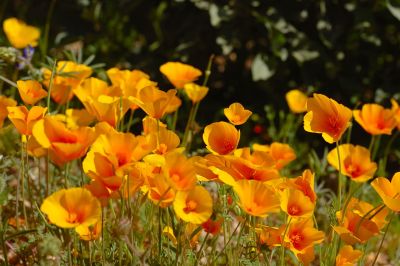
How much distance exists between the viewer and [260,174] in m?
1.48

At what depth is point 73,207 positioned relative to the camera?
1.31m

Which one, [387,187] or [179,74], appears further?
[179,74]

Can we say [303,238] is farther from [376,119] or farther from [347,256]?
[376,119]

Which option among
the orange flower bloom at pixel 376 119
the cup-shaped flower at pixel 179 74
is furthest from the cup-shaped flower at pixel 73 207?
the orange flower bloom at pixel 376 119

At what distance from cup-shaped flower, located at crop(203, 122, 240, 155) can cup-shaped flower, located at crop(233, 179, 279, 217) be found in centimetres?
17

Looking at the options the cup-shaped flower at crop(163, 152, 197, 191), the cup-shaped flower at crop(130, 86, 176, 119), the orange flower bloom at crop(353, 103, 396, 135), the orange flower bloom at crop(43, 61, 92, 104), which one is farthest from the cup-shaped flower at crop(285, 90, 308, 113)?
the cup-shaped flower at crop(163, 152, 197, 191)

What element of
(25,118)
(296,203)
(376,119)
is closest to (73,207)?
(25,118)

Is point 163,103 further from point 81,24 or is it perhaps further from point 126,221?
point 81,24

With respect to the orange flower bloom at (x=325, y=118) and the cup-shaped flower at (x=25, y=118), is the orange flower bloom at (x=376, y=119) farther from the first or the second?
the cup-shaped flower at (x=25, y=118)

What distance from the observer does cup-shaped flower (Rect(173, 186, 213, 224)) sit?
133cm

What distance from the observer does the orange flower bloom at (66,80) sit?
2.03 meters

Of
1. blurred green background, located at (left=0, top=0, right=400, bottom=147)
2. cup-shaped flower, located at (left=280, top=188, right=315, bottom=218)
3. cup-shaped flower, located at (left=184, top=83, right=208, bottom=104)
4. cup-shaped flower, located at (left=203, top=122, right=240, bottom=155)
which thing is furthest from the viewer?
blurred green background, located at (left=0, top=0, right=400, bottom=147)

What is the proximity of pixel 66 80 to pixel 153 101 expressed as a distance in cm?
59

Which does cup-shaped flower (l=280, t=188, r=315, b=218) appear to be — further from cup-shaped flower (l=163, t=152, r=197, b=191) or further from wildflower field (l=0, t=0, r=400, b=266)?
cup-shaped flower (l=163, t=152, r=197, b=191)
